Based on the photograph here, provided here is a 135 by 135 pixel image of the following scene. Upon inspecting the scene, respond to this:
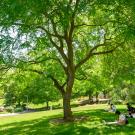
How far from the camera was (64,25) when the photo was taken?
22719 mm

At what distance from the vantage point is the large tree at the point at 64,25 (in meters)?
21.7

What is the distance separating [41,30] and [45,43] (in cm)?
108

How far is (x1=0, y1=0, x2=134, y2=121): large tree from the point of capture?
71.1 ft

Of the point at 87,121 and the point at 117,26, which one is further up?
the point at 117,26

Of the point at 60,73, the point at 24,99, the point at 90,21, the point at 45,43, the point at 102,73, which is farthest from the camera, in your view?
the point at 24,99

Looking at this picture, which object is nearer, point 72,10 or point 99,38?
point 72,10

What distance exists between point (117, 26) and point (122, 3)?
1524 mm

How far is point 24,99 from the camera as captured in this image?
76125 mm

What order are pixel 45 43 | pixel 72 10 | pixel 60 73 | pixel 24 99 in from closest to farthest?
pixel 72 10 → pixel 45 43 → pixel 60 73 → pixel 24 99

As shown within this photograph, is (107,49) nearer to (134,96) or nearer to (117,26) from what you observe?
(117,26)

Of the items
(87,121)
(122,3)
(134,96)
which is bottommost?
(87,121)

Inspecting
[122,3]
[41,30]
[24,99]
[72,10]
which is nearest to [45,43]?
[41,30]

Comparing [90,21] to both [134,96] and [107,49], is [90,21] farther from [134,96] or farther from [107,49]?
[134,96]

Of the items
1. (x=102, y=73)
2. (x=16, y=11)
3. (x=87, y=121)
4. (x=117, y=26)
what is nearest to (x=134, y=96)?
(x=102, y=73)
